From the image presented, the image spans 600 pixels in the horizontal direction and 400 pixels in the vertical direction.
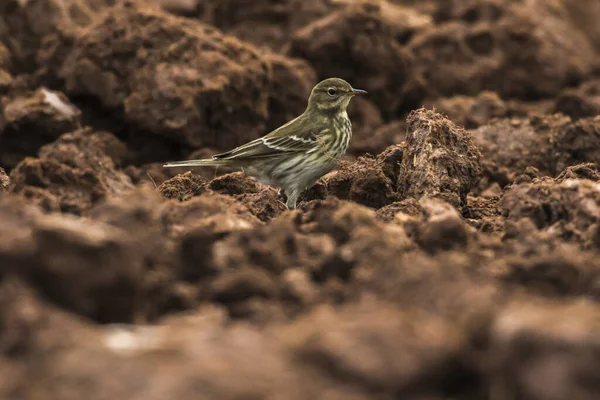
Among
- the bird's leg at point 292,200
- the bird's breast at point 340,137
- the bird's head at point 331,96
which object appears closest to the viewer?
the bird's leg at point 292,200

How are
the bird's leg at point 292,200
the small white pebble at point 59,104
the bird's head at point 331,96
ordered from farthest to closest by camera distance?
the small white pebble at point 59,104, the bird's head at point 331,96, the bird's leg at point 292,200

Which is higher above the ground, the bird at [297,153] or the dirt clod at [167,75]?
the dirt clod at [167,75]

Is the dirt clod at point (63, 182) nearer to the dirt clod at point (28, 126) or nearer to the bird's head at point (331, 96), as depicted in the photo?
the dirt clod at point (28, 126)

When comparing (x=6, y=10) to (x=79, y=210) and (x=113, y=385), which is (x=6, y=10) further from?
(x=113, y=385)

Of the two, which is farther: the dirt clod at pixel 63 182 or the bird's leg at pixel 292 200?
the bird's leg at pixel 292 200

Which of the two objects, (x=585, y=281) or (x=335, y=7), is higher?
(x=335, y=7)

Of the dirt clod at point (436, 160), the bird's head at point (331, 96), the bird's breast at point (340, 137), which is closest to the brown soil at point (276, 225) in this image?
the dirt clod at point (436, 160)

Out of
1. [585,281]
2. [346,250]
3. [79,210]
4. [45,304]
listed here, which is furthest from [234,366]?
[79,210]

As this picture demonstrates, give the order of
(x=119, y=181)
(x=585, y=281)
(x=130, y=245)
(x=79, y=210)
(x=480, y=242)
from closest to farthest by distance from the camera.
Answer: (x=130, y=245) → (x=585, y=281) → (x=480, y=242) → (x=79, y=210) → (x=119, y=181)
